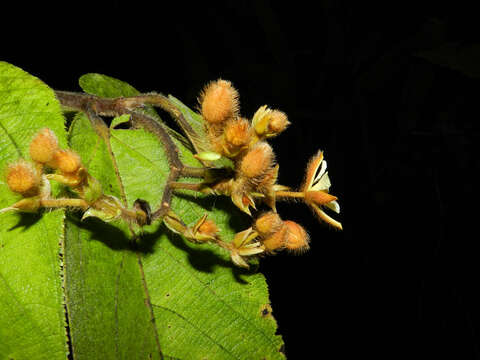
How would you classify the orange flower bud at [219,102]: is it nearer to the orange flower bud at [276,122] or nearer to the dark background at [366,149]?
the orange flower bud at [276,122]

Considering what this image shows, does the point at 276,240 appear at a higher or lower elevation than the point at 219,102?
lower

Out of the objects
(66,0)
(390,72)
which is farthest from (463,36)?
(66,0)

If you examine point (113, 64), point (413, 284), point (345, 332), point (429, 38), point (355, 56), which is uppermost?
point (429, 38)

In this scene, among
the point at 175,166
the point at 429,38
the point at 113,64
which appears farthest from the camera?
the point at 429,38

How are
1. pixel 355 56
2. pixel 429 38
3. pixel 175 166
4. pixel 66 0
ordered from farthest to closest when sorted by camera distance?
pixel 355 56 < pixel 429 38 < pixel 66 0 < pixel 175 166

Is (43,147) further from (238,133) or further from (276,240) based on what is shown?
(276,240)

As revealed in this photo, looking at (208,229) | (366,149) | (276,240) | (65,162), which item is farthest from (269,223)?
(366,149)

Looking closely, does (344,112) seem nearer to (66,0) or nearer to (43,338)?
(66,0)
